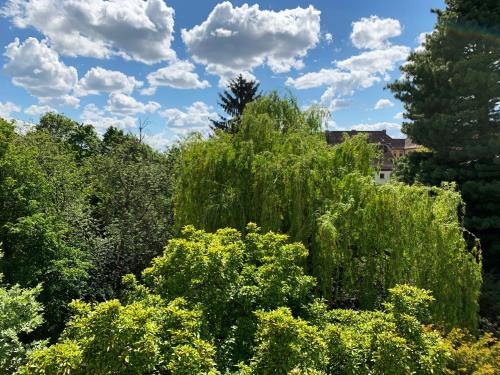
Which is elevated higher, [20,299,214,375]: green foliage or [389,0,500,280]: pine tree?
[389,0,500,280]: pine tree

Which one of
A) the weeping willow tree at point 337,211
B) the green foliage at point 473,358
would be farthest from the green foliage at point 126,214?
the green foliage at point 473,358

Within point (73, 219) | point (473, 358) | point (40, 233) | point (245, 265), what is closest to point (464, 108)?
point (473, 358)

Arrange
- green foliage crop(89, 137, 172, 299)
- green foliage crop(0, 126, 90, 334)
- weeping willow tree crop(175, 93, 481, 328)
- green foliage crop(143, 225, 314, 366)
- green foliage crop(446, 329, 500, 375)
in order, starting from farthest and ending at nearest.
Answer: green foliage crop(89, 137, 172, 299)
green foliage crop(0, 126, 90, 334)
weeping willow tree crop(175, 93, 481, 328)
green foliage crop(446, 329, 500, 375)
green foliage crop(143, 225, 314, 366)

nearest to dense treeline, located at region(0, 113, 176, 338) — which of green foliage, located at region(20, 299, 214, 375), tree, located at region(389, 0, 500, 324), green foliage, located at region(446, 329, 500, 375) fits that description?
green foliage, located at region(20, 299, 214, 375)

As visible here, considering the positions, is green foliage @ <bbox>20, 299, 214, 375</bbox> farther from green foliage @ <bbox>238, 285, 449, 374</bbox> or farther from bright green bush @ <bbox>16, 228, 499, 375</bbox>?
green foliage @ <bbox>238, 285, 449, 374</bbox>

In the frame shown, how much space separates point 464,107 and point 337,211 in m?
8.80

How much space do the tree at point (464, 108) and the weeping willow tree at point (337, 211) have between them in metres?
5.48

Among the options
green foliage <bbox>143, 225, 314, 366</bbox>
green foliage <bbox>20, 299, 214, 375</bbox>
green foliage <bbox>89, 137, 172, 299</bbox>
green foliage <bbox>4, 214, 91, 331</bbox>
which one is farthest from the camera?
green foliage <bbox>89, 137, 172, 299</bbox>

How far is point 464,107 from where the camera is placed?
43.5ft

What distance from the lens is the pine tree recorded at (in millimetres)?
12500

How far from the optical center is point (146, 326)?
3.45 meters

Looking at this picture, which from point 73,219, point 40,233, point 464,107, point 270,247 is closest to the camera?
point 270,247

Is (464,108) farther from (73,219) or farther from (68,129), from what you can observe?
(68,129)

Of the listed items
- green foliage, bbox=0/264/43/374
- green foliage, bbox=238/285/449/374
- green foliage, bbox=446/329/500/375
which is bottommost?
green foliage, bbox=446/329/500/375
